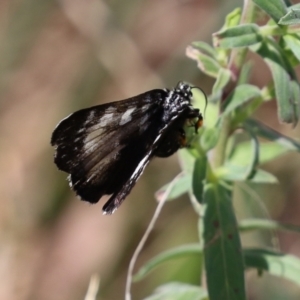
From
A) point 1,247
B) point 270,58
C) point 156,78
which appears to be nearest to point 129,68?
point 156,78

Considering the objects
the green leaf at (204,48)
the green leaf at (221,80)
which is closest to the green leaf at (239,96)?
the green leaf at (221,80)

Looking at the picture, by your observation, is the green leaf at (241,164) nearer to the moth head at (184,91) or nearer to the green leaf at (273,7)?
the moth head at (184,91)

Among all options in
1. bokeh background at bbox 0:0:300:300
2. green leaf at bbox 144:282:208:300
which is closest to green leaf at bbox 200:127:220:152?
green leaf at bbox 144:282:208:300

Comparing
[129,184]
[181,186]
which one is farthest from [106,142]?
[181,186]

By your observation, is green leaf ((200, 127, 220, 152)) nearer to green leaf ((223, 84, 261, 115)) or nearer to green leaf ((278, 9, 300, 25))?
green leaf ((223, 84, 261, 115))

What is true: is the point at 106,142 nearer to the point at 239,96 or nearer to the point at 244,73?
the point at 239,96

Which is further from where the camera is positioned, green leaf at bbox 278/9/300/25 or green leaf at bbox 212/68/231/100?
green leaf at bbox 212/68/231/100

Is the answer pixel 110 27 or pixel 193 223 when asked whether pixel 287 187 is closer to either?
pixel 193 223
